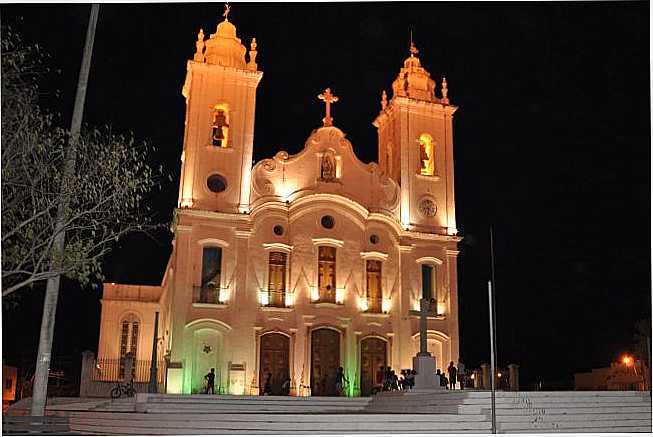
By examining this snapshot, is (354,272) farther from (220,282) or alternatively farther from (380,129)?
(380,129)

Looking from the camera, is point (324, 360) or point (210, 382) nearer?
point (210, 382)

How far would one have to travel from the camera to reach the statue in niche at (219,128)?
26375mm

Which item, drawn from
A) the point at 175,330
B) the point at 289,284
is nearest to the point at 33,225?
the point at 175,330

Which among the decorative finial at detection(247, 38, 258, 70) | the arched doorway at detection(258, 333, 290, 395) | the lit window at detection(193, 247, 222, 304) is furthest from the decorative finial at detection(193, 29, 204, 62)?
the arched doorway at detection(258, 333, 290, 395)

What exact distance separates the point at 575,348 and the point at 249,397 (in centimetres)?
2775

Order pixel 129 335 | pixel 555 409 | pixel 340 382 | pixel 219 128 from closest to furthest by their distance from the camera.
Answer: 1. pixel 555 409
2. pixel 340 382
3. pixel 219 128
4. pixel 129 335

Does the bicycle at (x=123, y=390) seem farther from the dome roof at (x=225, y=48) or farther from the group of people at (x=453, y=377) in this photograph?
the dome roof at (x=225, y=48)

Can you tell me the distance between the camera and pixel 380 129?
31.2 meters

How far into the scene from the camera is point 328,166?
89.1 feet

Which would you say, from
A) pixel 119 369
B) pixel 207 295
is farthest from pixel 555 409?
pixel 119 369

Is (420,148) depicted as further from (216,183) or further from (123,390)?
(123,390)

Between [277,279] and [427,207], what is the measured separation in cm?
653

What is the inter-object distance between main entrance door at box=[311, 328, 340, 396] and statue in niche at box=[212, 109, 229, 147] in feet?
24.0

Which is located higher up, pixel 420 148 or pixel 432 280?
pixel 420 148
